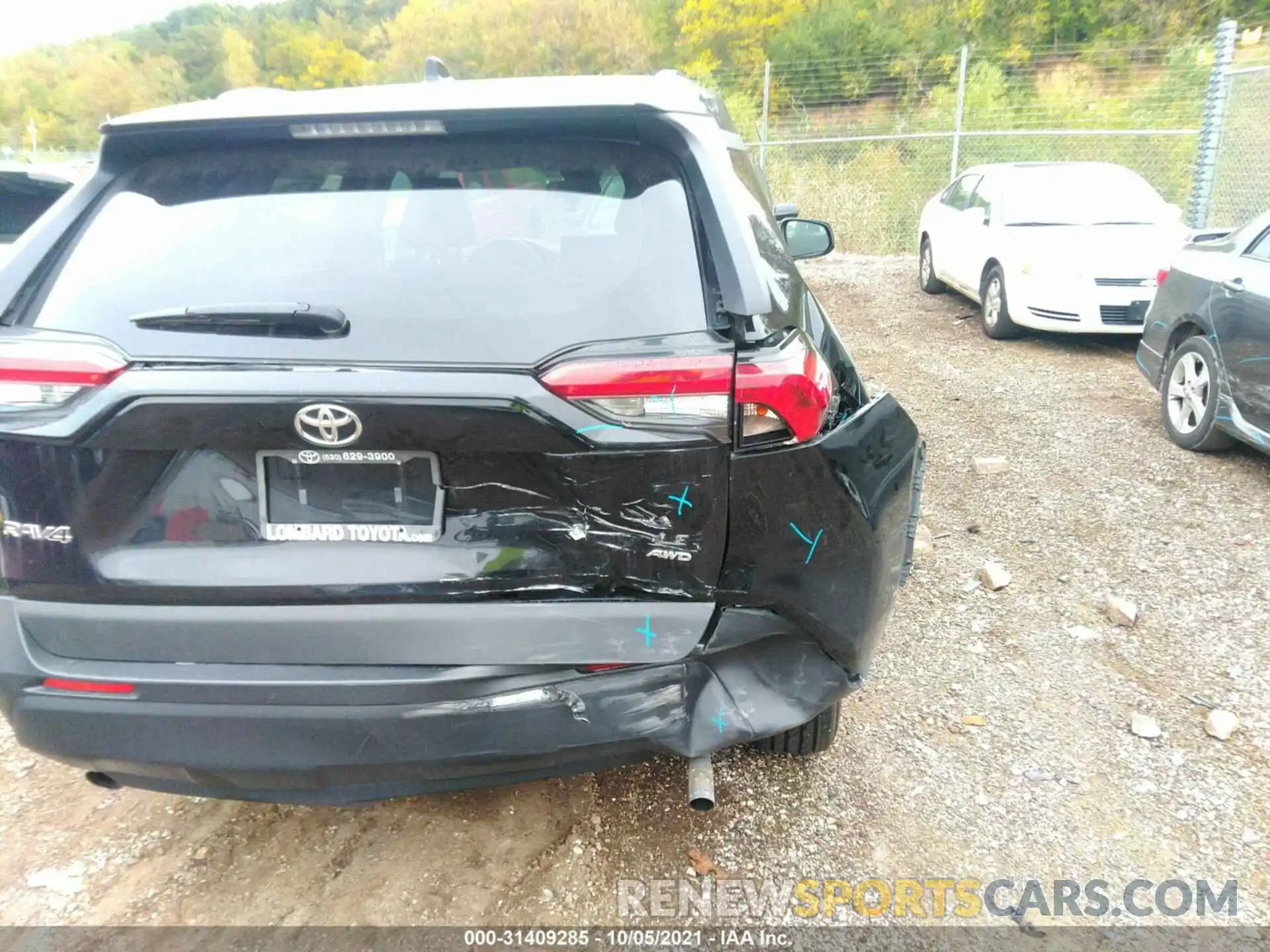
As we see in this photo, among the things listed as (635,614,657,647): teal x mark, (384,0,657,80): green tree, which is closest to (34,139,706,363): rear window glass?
(635,614,657,647): teal x mark

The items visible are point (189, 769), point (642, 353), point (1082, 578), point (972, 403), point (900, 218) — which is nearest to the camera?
point (642, 353)

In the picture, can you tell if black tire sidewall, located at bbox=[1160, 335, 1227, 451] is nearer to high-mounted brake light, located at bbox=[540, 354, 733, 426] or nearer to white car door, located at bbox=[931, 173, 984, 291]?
white car door, located at bbox=[931, 173, 984, 291]

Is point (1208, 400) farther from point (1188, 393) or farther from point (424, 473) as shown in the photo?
point (424, 473)

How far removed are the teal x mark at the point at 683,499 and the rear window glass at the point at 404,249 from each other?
0.33 meters

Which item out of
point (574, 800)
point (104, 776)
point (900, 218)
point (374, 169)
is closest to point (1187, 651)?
point (574, 800)

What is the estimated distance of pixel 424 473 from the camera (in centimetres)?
179

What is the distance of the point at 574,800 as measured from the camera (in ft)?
8.41

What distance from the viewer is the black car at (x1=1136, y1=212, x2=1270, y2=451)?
4.55m

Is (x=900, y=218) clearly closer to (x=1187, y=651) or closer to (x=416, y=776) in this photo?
(x=1187, y=651)

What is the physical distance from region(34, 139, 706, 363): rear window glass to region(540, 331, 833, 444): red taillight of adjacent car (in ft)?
0.26

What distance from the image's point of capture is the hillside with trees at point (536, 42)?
26.4 metres

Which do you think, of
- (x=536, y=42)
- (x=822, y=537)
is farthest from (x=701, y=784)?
(x=536, y=42)

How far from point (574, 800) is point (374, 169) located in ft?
5.89

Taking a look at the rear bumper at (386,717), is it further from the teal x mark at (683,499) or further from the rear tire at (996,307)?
the rear tire at (996,307)
